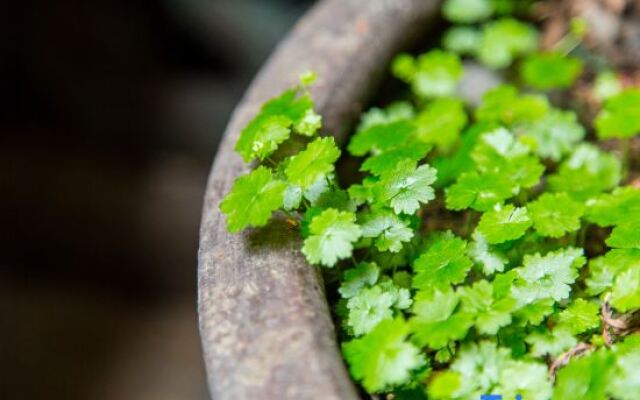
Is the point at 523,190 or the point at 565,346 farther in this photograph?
the point at 523,190

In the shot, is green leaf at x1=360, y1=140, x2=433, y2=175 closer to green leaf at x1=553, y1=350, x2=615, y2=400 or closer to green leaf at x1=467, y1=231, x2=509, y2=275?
green leaf at x1=467, y1=231, x2=509, y2=275

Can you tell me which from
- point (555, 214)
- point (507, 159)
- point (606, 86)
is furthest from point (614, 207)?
point (606, 86)

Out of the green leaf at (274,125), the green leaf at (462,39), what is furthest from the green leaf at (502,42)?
the green leaf at (274,125)

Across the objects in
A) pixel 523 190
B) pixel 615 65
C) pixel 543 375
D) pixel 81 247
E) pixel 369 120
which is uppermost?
pixel 81 247

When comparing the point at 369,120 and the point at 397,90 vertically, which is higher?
the point at 397,90

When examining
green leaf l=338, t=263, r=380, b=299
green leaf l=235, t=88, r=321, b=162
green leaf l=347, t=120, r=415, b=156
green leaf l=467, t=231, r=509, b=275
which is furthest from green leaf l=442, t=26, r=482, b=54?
green leaf l=338, t=263, r=380, b=299

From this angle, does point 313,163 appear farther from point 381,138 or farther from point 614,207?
point 614,207

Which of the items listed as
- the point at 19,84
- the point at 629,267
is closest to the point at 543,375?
the point at 629,267

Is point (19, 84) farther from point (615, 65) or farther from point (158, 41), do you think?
point (615, 65)
